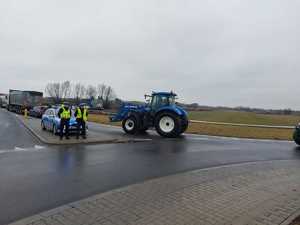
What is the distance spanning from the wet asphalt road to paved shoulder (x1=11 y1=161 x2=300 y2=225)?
574mm

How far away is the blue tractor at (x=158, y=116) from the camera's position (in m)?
18.8

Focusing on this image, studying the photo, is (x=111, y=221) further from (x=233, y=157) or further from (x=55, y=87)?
(x=55, y=87)

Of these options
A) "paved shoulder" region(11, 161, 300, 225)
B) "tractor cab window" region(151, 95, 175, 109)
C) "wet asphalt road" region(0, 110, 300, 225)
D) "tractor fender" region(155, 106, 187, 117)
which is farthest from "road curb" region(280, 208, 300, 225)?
"tractor cab window" region(151, 95, 175, 109)

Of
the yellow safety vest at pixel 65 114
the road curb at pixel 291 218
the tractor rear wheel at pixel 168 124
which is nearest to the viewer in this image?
the road curb at pixel 291 218

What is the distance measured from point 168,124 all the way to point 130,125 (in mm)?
2615

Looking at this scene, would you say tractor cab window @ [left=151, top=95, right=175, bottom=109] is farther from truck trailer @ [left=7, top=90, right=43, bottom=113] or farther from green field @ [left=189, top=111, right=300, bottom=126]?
truck trailer @ [left=7, top=90, right=43, bottom=113]

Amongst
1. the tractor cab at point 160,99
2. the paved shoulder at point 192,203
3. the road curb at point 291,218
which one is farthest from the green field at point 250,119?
the road curb at point 291,218

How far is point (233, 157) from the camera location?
1162 centimetres

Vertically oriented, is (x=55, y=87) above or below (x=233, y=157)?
above

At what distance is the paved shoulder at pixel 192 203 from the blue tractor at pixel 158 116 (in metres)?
10.5

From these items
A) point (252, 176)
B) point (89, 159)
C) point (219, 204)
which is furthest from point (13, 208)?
point (252, 176)

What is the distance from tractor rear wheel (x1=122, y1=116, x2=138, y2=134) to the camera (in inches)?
782

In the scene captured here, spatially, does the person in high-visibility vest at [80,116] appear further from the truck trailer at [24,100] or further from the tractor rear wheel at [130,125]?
the truck trailer at [24,100]

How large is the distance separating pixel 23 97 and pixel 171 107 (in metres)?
35.2
